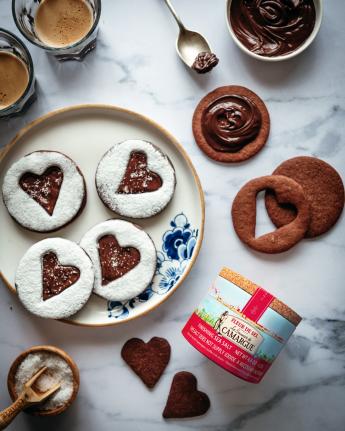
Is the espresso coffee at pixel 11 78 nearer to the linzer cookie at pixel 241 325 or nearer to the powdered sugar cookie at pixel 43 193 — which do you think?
the powdered sugar cookie at pixel 43 193

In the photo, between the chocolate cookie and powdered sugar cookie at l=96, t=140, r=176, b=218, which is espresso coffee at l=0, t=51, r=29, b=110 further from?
the chocolate cookie

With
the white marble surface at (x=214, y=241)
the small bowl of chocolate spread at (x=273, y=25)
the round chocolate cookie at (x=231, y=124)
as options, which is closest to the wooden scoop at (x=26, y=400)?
the white marble surface at (x=214, y=241)

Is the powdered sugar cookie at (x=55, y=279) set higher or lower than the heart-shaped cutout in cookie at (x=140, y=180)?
lower

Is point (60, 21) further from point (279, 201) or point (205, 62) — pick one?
point (279, 201)

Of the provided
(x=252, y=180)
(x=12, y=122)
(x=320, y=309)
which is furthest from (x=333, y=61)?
(x=12, y=122)

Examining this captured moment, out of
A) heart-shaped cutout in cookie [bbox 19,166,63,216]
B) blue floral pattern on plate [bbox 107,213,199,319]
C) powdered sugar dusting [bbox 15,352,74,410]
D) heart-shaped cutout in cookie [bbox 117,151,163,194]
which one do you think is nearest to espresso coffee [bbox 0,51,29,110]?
heart-shaped cutout in cookie [bbox 19,166,63,216]
